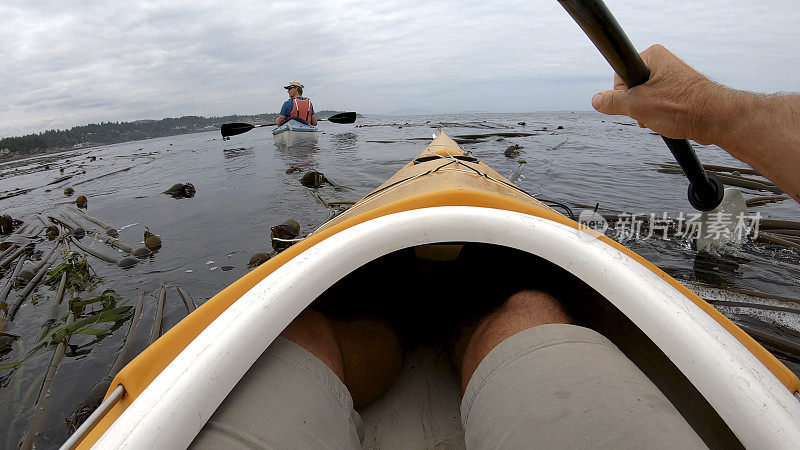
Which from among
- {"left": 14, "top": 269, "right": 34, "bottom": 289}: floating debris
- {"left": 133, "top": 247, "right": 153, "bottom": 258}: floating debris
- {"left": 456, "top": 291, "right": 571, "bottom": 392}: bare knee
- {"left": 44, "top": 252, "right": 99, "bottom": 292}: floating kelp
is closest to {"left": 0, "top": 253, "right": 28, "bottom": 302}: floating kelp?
{"left": 14, "top": 269, "right": 34, "bottom": 289}: floating debris

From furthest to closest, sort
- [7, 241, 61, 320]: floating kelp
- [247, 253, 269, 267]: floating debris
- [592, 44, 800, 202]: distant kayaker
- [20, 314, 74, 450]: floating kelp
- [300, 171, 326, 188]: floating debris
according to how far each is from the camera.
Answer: [300, 171, 326, 188]: floating debris < [247, 253, 269, 267]: floating debris < [7, 241, 61, 320]: floating kelp < [20, 314, 74, 450]: floating kelp < [592, 44, 800, 202]: distant kayaker

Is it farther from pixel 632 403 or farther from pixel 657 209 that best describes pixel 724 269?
pixel 632 403

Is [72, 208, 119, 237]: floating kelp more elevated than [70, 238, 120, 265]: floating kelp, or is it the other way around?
[72, 208, 119, 237]: floating kelp

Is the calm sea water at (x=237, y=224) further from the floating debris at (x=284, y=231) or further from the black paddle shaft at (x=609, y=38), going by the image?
the black paddle shaft at (x=609, y=38)

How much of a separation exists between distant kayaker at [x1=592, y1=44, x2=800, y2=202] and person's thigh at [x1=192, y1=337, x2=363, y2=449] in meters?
1.34

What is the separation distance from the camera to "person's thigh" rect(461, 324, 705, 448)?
2.53 feet

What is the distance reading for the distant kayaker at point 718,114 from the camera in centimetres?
95

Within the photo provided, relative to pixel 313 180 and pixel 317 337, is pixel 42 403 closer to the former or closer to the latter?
pixel 317 337

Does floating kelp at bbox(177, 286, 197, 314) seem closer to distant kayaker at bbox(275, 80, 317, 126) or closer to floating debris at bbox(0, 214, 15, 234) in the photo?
floating debris at bbox(0, 214, 15, 234)

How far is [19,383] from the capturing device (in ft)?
7.61

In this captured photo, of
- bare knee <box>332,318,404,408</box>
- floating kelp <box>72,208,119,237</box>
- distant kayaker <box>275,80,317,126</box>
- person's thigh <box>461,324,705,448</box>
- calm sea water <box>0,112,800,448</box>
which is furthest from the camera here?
distant kayaker <box>275,80,317,126</box>

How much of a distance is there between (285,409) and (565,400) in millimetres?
676

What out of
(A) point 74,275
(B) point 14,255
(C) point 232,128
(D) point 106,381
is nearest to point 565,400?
(D) point 106,381

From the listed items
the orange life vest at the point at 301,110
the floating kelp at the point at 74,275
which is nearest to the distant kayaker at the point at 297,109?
the orange life vest at the point at 301,110
